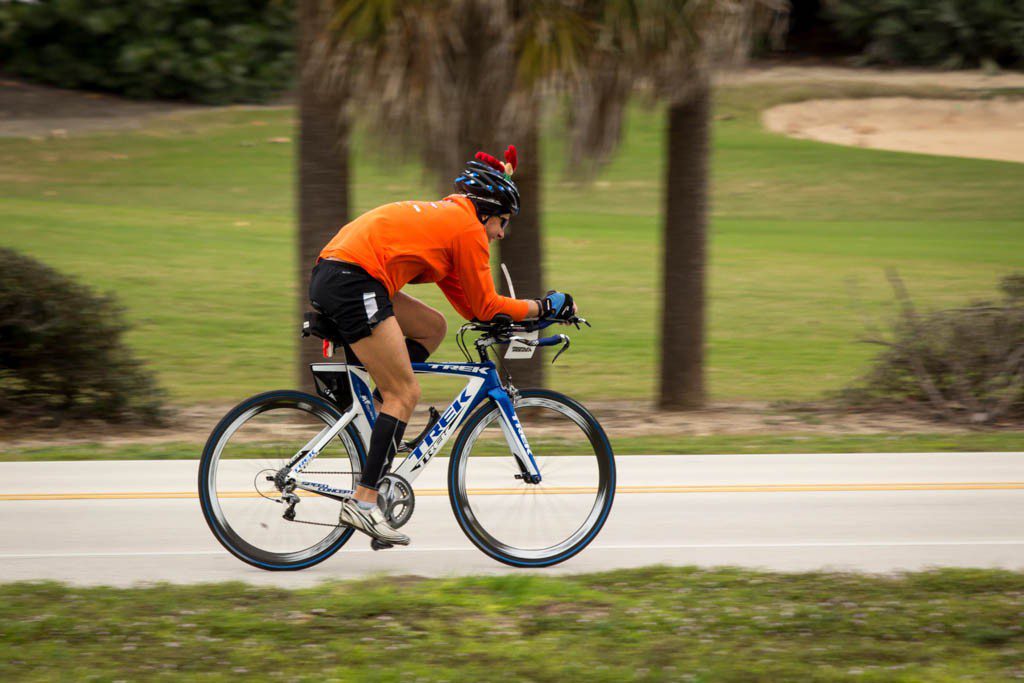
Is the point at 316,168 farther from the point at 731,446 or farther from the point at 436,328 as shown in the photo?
the point at 436,328

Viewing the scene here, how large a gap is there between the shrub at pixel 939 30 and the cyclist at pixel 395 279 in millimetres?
39336

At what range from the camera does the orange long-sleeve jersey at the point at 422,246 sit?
5.94 m

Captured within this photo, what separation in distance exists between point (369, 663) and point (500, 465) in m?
1.61

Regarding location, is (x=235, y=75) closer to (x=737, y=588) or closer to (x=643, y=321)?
(x=643, y=321)

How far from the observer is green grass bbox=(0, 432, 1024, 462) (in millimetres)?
9375

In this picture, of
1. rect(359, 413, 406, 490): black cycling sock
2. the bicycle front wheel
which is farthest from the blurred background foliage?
rect(359, 413, 406, 490): black cycling sock

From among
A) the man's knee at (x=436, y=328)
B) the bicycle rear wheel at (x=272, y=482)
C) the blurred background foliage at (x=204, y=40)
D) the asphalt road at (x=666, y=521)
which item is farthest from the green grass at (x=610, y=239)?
the bicycle rear wheel at (x=272, y=482)

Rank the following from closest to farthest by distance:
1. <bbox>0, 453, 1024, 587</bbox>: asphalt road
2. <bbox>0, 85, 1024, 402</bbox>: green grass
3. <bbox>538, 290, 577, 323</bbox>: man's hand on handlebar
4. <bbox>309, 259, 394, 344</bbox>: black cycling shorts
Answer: <bbox>309, 259, 394, 344</bbox>: black cycling shorts → <bbox>538, 290, 577, 323</bbox>: man's hand on handlebar → <bbox>0, 453, 1024, 587</bbox>: asphalt road → <bbox>0, 85, 1024, 402</bbox>: green grass

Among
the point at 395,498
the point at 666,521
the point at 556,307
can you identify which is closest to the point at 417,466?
the point at 395,498

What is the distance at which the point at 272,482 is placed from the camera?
6.18 metres

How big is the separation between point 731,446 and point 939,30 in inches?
1530

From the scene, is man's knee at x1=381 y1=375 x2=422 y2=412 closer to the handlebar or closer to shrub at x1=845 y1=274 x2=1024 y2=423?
the handlebar

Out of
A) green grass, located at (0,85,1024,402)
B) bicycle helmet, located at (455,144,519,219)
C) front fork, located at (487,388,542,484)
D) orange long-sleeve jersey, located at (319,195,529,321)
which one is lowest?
green grass, located at (0,85,1024,402)

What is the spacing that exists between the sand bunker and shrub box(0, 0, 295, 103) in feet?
52.8
